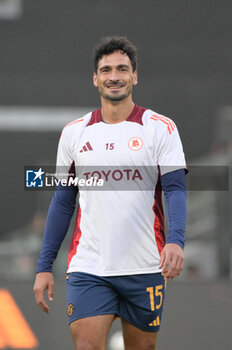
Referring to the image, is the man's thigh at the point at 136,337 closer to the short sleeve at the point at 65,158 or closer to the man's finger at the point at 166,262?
the man's finger at the point at 166,262

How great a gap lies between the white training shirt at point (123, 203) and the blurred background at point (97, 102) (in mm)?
2332

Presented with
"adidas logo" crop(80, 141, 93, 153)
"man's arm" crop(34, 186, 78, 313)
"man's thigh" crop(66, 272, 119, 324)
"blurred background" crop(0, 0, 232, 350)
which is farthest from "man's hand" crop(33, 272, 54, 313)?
"blurred background" crop(0, 0, 232, 350)

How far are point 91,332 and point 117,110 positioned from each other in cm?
106

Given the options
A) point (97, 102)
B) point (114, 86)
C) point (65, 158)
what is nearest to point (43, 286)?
point (65, 158)

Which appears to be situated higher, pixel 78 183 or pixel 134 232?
pixel 78 183

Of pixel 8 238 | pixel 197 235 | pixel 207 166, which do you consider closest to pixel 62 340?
pixel 8 238

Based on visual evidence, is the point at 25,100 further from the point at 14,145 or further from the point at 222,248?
the point at 222,248

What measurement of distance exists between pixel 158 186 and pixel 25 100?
302cm

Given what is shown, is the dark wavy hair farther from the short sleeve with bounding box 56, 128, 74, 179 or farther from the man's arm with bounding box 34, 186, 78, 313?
the man's arm with bounding box 34, 186, 78, 313

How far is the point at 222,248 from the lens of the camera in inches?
239

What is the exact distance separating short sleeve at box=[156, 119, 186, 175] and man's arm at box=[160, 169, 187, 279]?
0.03 m

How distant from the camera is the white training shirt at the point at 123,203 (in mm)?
3512

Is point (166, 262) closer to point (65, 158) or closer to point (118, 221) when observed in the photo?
point (118, 221)

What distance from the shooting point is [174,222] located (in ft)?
10.9
